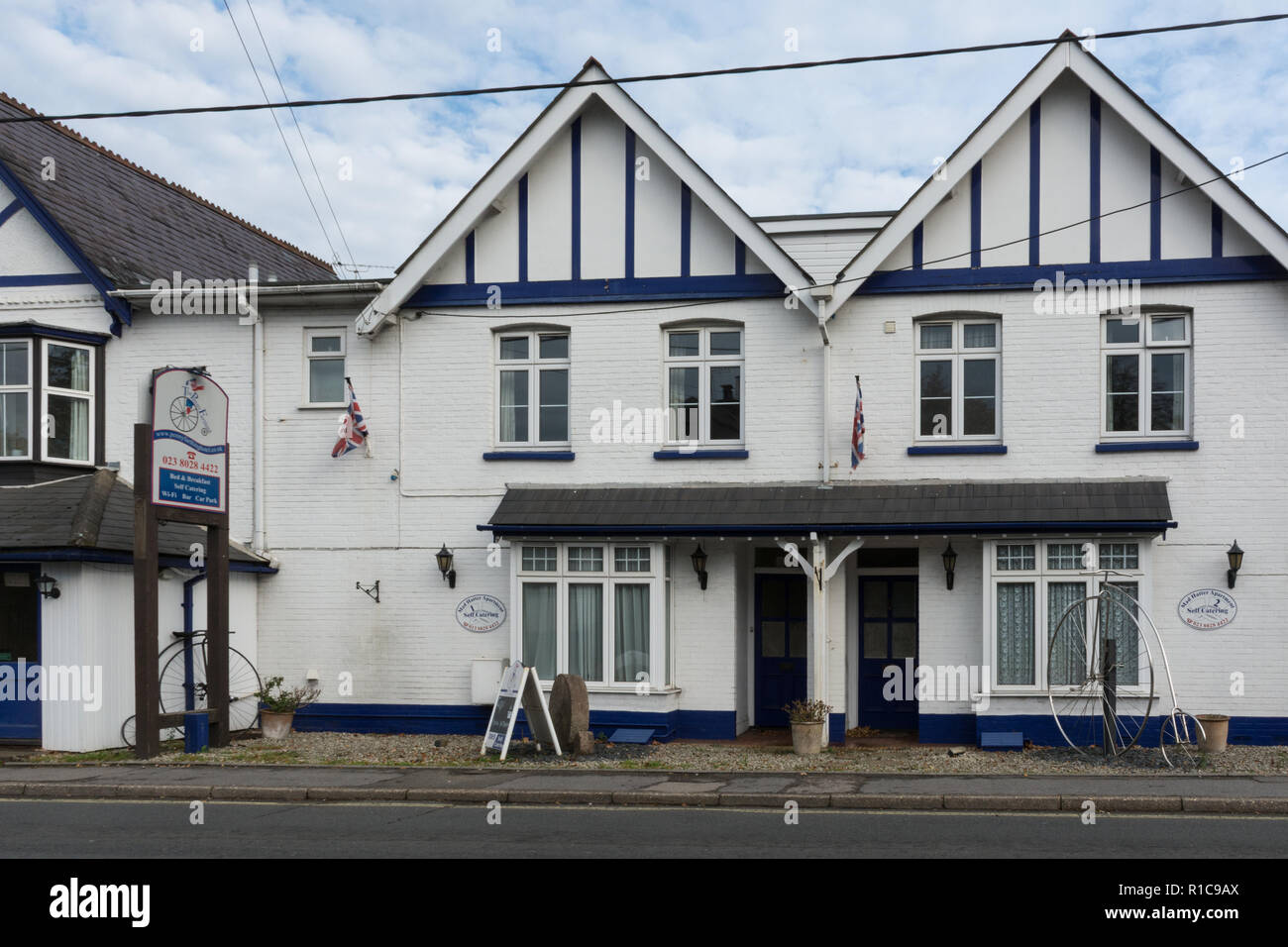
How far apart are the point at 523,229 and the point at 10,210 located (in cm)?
746

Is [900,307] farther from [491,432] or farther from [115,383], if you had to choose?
[115,383]

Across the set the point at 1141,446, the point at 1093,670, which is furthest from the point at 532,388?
the point at 1093,670

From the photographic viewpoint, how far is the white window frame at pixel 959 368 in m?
18.2

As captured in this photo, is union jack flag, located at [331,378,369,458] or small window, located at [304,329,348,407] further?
small window, located at [304,329,348,407]

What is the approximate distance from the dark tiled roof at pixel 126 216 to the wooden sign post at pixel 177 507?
383 cm

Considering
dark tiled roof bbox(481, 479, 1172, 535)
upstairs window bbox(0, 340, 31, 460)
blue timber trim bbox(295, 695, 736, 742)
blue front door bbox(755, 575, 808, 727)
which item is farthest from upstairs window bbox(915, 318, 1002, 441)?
upstairs window bbox(0, 340, 31, 460)

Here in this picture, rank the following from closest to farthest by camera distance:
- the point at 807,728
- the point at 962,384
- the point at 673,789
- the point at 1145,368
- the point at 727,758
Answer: the point at 673,789 → the point at 727,758 → the point at 807,728 → the point at 1145,368 → the point at 962,384

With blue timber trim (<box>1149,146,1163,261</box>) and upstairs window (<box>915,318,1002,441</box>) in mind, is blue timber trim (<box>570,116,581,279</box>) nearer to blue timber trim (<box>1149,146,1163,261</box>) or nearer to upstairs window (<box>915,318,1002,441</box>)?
upstairs window (<box>915,318,1002,441</box>)

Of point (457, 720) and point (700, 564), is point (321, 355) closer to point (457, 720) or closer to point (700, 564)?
point (457, 720)

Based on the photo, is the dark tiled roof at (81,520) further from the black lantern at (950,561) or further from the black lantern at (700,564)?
the black lantern at (950,561)

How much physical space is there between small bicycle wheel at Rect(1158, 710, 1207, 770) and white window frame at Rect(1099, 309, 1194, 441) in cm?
354

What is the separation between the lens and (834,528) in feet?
57.3

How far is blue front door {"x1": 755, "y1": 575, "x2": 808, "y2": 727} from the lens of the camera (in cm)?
1961

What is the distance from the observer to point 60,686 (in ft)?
57.5
